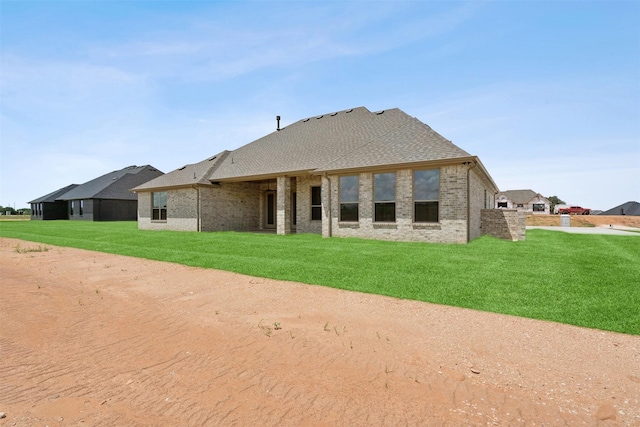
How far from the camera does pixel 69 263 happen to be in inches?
418

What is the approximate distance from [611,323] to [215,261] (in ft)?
30.3

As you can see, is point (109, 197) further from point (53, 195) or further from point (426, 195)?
point (426, 195)

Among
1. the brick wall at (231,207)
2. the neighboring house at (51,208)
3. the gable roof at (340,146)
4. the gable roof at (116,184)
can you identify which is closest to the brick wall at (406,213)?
the gable roof at (340,146)

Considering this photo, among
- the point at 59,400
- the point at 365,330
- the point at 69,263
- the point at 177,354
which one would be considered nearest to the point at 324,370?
the point at 365,330

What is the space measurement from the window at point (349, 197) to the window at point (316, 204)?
7.84 feet

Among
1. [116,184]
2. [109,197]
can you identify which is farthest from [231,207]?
[116,184]

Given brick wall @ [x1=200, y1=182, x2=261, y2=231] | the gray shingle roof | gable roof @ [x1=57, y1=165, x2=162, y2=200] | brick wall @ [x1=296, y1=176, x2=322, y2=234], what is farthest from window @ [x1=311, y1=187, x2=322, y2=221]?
gable roof @ [x1=57, y1=165, x2=162, y2=200]

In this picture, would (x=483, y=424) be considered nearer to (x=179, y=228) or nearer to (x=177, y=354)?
(x=177, y=354)

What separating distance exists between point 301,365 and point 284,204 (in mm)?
14890

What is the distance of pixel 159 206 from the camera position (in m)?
23.5

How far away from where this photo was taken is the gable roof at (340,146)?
1482 cm

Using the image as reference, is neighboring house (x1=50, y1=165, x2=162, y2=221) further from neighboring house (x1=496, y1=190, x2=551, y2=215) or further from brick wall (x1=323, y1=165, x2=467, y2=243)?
neighboring house (x1=496, y1=190, x2=551, y2=215)

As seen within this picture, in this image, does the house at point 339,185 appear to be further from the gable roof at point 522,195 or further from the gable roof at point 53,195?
the gable roof at point 522,195

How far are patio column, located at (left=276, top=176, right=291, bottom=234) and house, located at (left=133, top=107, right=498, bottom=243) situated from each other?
56 millimetres
